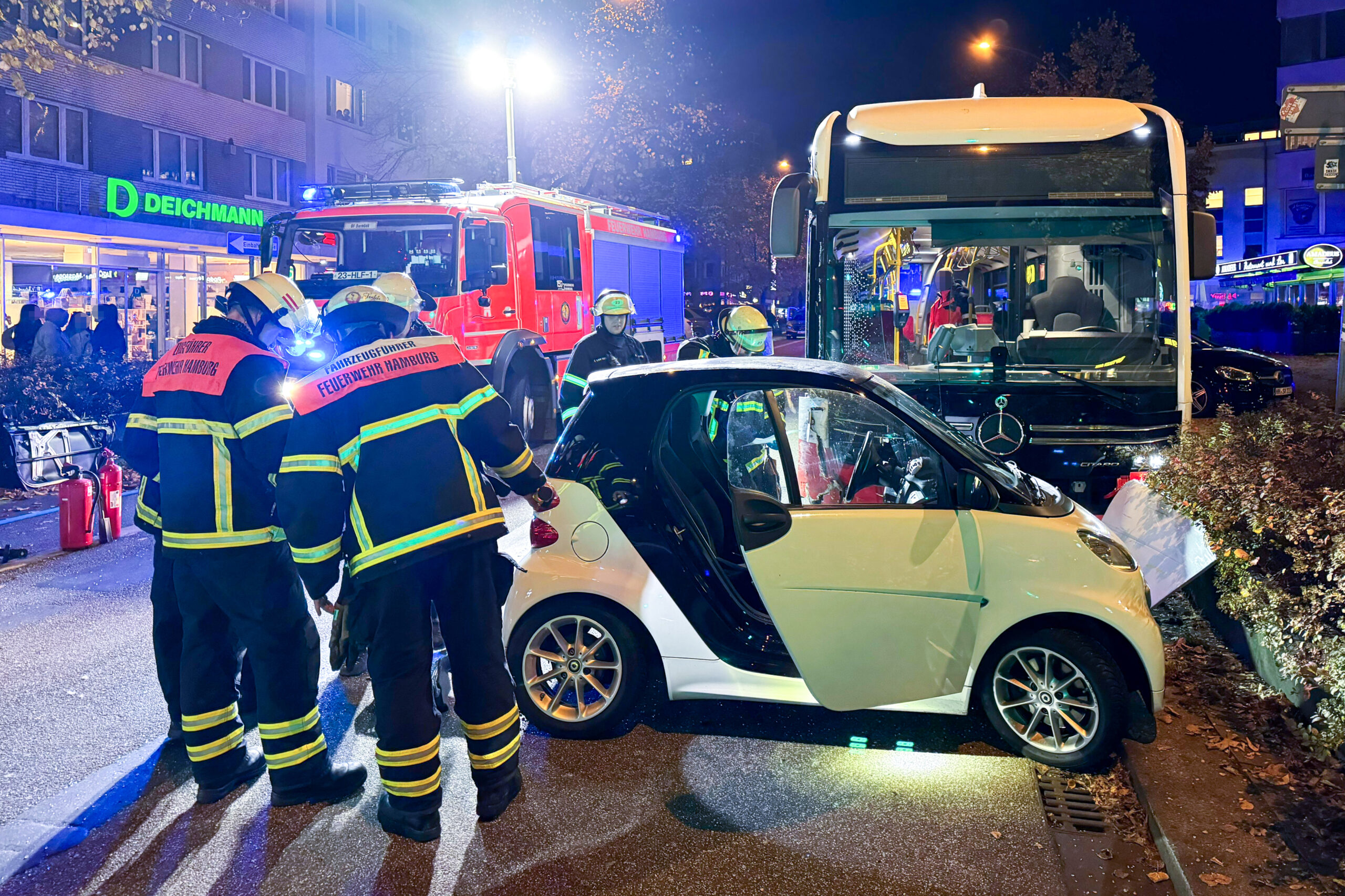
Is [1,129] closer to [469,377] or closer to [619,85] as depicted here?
[619,85]

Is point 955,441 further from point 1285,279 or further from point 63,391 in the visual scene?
point 1285,279

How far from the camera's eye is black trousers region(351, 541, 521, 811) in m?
3.74

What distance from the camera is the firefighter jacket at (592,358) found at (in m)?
7.33

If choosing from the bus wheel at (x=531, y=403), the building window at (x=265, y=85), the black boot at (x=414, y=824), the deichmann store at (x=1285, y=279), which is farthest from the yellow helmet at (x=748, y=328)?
the building window at (x=265, y=85)

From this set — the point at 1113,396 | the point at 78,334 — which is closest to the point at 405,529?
the point at 1113,396

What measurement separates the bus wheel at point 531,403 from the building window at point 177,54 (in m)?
18.2

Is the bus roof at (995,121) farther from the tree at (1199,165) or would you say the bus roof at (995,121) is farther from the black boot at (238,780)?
→ the tree at (1199,165)

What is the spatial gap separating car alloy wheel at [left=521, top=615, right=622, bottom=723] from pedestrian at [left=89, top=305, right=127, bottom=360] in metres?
12.3

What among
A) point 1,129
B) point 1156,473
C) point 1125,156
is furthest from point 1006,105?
point 1,129

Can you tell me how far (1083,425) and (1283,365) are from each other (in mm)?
8722

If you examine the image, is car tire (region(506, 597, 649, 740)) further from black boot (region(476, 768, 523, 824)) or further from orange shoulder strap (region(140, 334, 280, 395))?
orange shoulder strap (region(140, 334, 280, 395))

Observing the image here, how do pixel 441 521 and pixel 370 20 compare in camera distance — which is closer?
pixel 441 521

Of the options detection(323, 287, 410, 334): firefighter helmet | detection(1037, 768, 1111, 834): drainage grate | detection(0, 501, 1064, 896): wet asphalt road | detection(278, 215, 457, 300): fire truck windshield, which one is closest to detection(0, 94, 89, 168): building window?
detection(278, 215, 457, 300): fire truck windshield

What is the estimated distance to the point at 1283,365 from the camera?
44.8 feet
